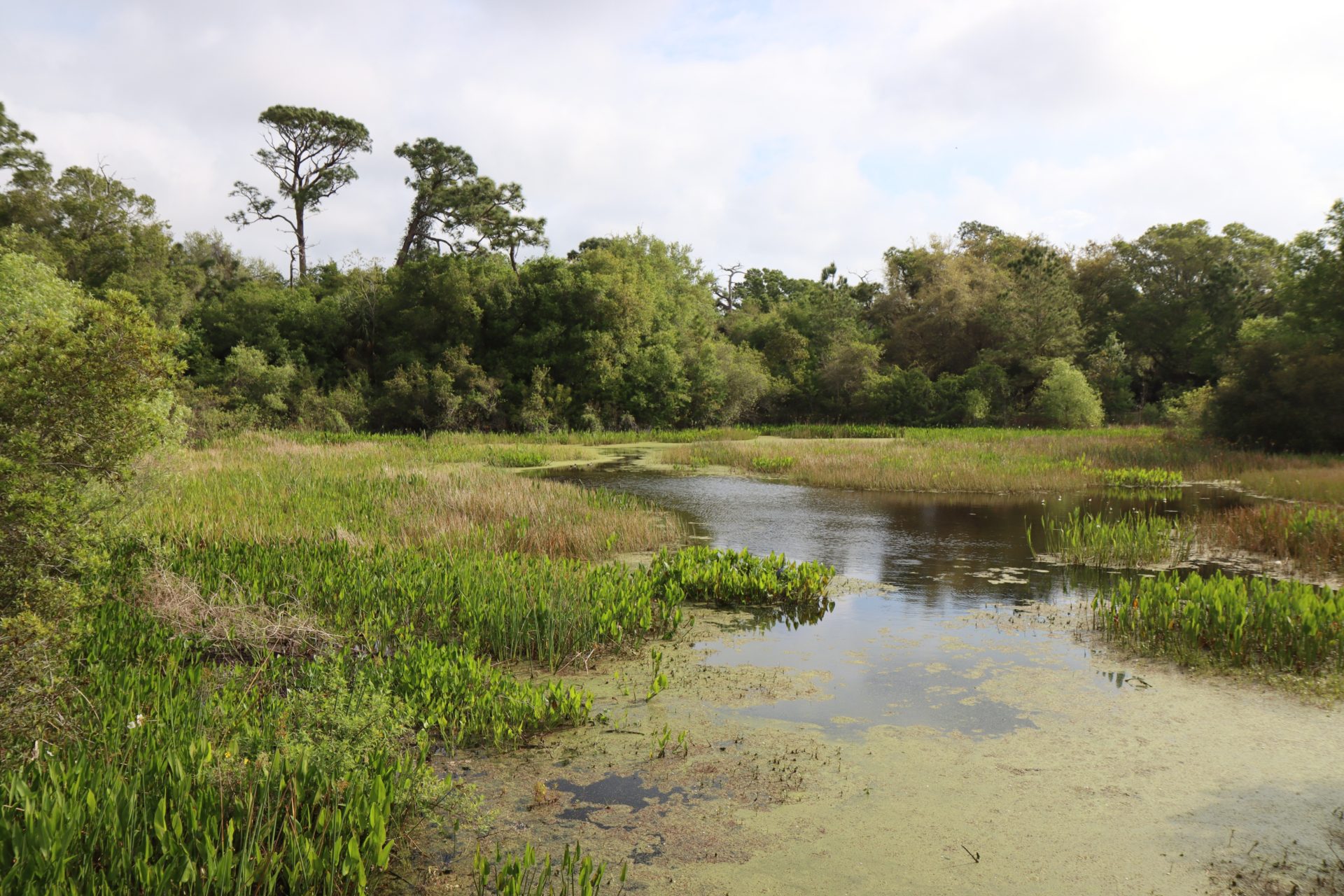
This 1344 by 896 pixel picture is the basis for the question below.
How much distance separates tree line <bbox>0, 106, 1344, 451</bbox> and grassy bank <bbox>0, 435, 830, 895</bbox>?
21022 mm

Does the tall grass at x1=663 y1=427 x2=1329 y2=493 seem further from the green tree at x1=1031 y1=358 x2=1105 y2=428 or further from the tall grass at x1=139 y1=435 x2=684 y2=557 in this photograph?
the green tree at x1=1031 y1=358 x2=1105 y2=428

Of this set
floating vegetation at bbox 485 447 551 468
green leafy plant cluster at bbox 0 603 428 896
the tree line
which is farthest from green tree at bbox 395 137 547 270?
green leafy plant cluster at bbox 0 603 428 896

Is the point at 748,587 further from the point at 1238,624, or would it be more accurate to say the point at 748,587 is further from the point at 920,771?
the point at 1238,624

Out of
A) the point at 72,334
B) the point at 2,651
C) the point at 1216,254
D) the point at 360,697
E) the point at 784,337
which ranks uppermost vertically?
the point at 1216,254

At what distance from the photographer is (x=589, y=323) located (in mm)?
37750

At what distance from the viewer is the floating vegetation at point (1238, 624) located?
668cm

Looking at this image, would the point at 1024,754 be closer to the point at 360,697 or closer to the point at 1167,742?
the point at 1167,742

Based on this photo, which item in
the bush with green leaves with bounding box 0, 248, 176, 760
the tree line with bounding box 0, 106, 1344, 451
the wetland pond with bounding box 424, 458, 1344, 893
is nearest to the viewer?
the wetland pond with bounding box 424, 458, 1344, 893

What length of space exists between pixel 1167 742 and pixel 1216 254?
148 ft

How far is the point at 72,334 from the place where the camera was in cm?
592

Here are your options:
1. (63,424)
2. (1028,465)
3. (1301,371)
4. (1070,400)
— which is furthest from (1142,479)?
(63,424)

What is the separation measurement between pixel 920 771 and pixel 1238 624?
3979 millimetres

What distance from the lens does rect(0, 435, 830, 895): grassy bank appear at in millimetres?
3199

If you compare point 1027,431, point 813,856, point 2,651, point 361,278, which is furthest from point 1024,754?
point 361,278
